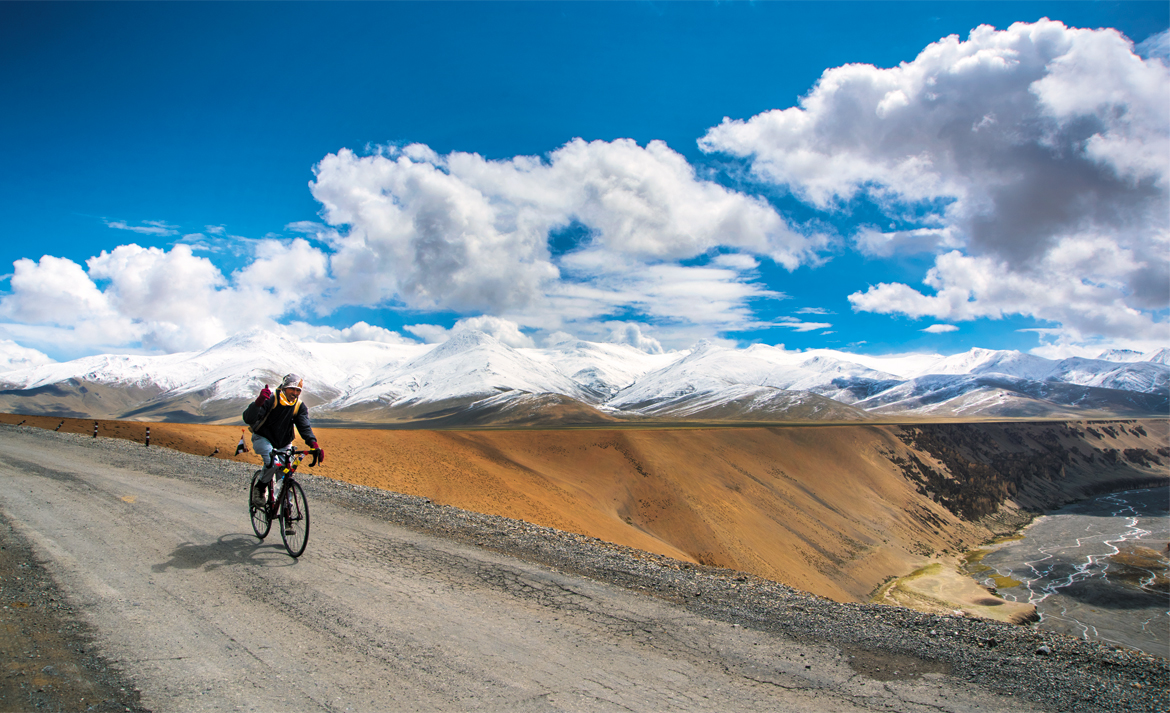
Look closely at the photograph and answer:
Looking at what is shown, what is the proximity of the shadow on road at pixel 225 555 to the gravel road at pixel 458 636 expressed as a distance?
0.05m

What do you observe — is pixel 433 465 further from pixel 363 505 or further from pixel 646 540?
pixel 363 505

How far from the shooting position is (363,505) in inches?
604

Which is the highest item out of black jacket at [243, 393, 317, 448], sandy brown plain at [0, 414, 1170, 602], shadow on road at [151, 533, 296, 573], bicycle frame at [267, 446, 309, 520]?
black jacket at [243, 393, 317, 448]

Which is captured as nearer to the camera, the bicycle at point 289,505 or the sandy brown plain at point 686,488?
the bicycle at point 289,505

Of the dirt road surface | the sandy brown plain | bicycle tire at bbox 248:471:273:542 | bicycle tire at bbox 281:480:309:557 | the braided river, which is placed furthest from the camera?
the braided river

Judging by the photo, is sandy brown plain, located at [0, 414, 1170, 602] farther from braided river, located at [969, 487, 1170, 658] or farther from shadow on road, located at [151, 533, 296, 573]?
shadow on road, located at [151, 533, 296, 573]

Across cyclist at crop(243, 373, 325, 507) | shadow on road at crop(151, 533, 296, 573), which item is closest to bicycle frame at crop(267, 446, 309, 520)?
cyclist at crop(243, 373, 325, 507)

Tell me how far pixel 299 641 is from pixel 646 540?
2919cm

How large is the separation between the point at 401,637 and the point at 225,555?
4.90m

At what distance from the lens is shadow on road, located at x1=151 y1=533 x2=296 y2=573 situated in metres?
9.19

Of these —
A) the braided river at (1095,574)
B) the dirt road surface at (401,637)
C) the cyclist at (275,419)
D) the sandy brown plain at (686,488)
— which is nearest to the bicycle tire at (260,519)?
the dirt road surface at (401,637)

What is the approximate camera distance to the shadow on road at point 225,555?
919 cm

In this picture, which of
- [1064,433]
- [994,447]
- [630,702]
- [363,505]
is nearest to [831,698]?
[630,702]

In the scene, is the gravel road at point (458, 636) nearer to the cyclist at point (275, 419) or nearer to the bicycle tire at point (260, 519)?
the bicycle tire at point (260, 519)
